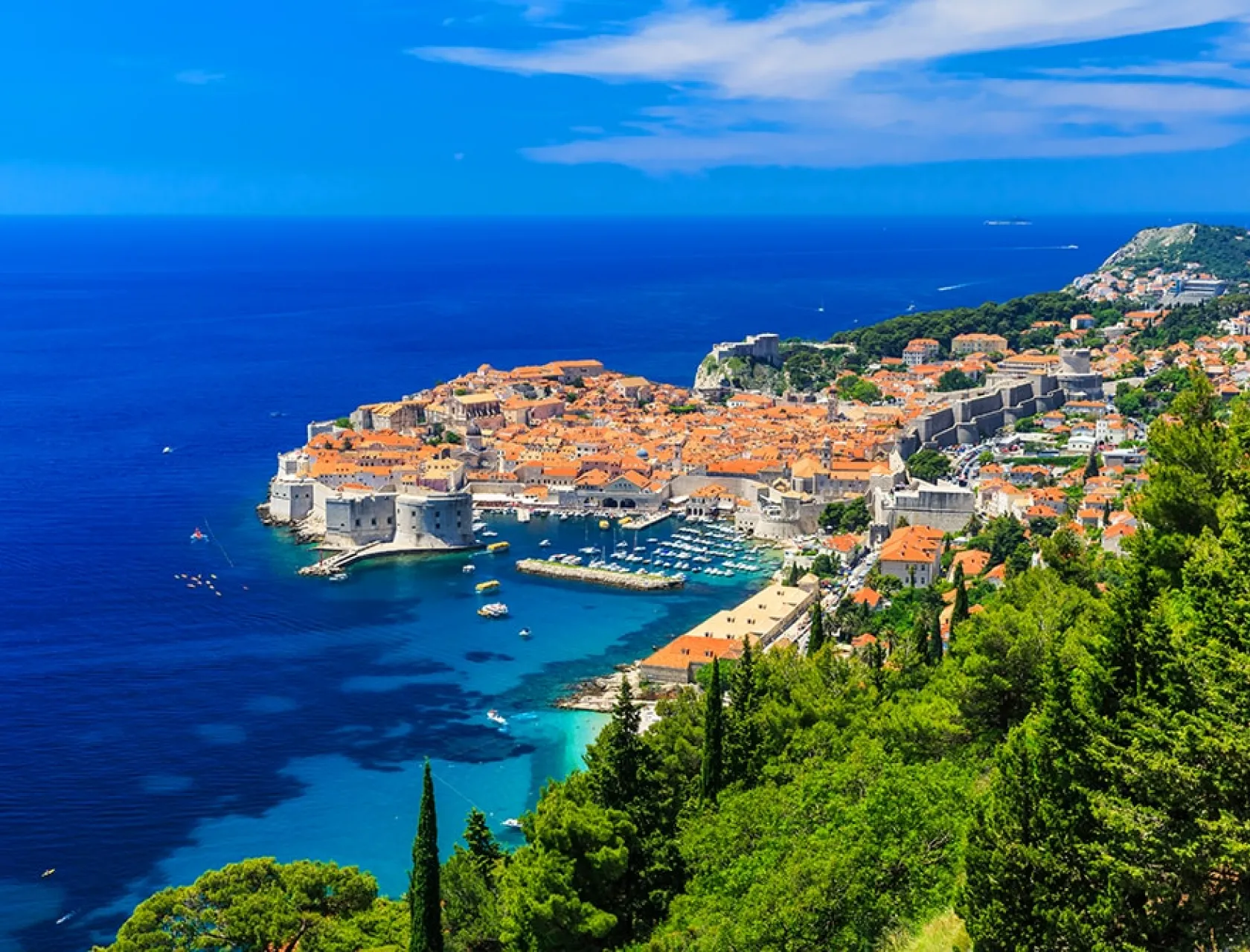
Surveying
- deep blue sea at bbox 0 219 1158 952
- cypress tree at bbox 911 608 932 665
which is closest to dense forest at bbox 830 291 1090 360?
deep blue sea at bbox 0 219 1158 952

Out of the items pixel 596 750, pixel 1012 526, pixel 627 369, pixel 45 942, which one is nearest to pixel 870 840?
pixel 596 750

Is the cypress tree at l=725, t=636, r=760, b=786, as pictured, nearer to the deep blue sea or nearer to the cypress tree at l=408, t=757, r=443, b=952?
the cypress tree at l=408, t=757, r=443, b=952

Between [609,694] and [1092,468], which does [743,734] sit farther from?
[1092,468]

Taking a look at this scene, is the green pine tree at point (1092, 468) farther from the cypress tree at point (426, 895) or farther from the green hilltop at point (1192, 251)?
the green hilltop at point (1192, 251)

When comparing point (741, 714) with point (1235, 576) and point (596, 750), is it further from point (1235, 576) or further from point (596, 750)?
point (1235, 576)

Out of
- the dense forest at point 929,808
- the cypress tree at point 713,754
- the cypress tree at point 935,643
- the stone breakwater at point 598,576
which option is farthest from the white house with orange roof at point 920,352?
the cypress tree at point 713,754

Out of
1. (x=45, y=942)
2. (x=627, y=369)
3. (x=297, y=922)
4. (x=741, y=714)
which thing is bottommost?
(x=45, y=942)
